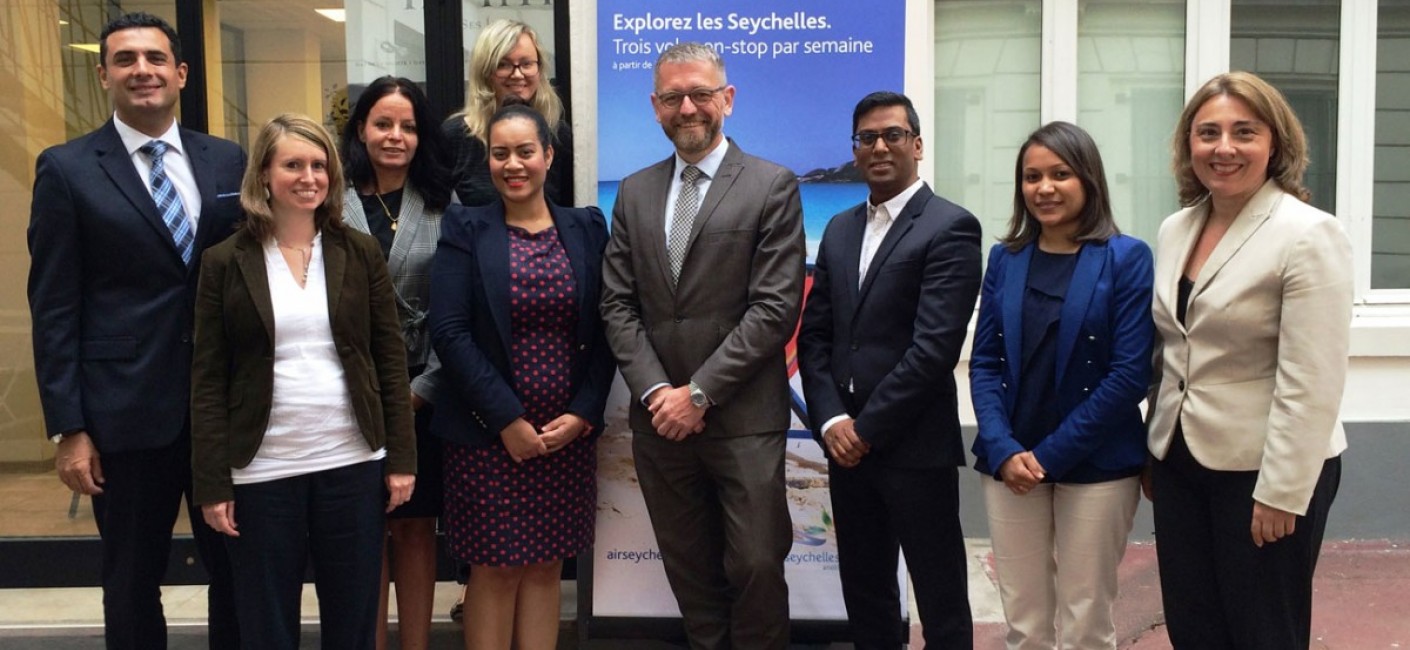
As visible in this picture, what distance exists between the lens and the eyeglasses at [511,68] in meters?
4.10

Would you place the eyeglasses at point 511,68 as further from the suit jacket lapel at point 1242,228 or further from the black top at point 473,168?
the suit jacket lapel at point 1242,228

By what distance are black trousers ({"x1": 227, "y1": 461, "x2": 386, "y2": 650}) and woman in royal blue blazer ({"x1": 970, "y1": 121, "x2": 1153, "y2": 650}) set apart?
70.9 inches

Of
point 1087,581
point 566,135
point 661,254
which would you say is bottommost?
point 1087,581

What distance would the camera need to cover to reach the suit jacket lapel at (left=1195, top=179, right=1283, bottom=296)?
9.70 ft

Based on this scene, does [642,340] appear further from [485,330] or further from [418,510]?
[418,510]

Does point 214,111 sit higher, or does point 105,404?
point 214,111

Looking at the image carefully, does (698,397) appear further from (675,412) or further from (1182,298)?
(1182,298)

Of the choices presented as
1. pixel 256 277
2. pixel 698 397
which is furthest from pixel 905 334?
pixel 256 277

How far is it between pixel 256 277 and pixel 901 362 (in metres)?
1.82

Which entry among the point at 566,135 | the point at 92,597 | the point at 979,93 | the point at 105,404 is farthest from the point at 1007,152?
the point at 92,597

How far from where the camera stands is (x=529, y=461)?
3670 mm

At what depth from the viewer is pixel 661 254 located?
3.54 meters

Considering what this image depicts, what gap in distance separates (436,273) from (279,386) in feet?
2.05

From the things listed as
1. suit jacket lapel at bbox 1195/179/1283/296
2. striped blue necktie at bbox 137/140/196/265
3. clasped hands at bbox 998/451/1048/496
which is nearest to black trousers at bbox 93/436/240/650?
striped blue necktie at bbox 137/140/196/265
